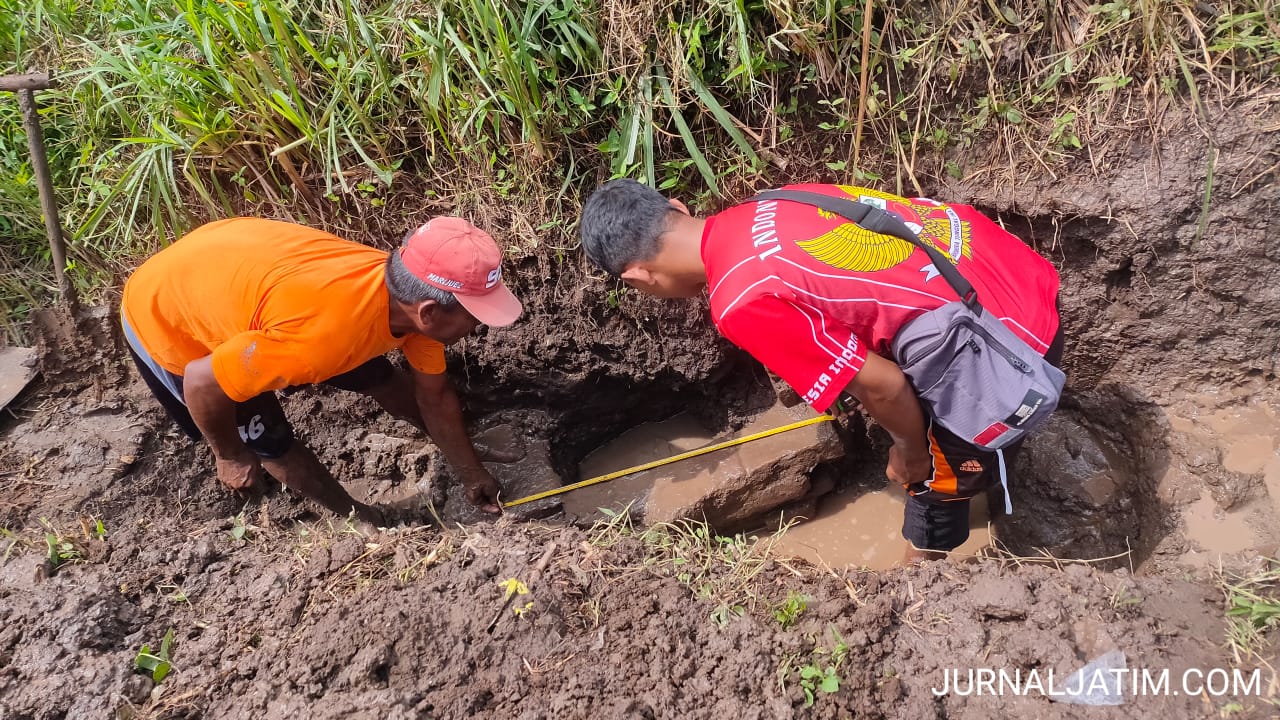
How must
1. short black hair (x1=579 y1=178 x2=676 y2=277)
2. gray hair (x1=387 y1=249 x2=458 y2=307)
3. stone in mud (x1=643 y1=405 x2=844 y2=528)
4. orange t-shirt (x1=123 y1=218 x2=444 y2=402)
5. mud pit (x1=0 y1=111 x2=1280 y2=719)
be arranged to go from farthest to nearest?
stone in mud (x1=643 y1=405 x2=844 y2=528) < gray hair (x1=387 y1=249 x2=458 y2=307) < orange t-shirt (x1=123 y1=218 x2=444 y2=402) < short black hair (x1=579 y1=178 x2=676 y2=277) < mud pit (x1=0 y1=111 x2=1280 y2=719)

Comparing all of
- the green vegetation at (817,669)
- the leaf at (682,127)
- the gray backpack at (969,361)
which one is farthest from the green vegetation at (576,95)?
the green vegetation at (817,669)

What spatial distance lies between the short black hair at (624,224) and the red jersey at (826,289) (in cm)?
15

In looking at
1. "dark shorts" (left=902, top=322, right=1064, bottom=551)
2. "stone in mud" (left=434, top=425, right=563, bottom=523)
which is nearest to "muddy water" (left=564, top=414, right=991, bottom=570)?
"stone in mud" (left=434, top=425, right=563, bottom=523)

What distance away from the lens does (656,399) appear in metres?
3.72

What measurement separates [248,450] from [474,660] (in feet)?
4.67

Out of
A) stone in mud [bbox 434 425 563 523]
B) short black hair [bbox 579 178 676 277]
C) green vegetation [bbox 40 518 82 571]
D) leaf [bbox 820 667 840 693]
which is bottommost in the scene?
stone in mud [bbox 434 425 563 523]

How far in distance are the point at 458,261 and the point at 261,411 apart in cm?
111

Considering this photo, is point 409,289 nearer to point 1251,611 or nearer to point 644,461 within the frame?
point 644,461

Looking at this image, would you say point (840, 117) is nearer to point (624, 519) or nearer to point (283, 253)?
point (624, 519)

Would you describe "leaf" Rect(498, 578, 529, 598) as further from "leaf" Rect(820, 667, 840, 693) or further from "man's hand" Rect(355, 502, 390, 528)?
"man's hand" Rect(355, 502, 390, 528)

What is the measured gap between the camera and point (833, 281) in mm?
1913

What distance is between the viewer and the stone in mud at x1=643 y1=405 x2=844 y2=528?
3156mm

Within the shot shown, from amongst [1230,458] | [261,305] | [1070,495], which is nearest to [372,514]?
[261,305]

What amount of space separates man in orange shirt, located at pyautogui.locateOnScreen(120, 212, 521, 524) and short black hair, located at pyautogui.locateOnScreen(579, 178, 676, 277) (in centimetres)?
40
